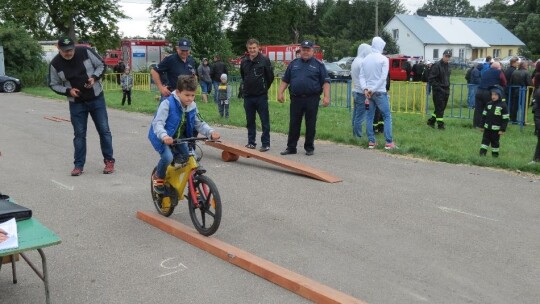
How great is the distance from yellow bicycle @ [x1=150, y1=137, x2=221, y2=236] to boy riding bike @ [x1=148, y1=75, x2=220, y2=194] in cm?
8

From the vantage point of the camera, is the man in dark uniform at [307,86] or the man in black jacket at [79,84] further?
the man in dark uniform at [307,86]

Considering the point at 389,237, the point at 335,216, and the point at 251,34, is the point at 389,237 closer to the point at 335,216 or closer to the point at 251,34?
the point at 335,216

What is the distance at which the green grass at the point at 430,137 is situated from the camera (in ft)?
32.7

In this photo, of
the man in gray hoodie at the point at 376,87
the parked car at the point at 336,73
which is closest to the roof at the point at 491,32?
the parked car at the point at 336,73

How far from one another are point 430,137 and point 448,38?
70139 millimetres

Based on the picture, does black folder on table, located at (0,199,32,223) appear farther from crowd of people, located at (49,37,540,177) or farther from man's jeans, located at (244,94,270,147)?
man's jeans, located at (244,94,270,147)

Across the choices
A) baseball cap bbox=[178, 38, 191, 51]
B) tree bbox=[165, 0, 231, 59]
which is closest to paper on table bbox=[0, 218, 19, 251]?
baseball cap bbox=[178, 38, 191, 51]

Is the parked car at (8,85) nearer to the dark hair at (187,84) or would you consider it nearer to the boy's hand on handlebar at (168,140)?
the dark hair at (187,84)

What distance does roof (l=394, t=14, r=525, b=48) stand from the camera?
78.2 meters

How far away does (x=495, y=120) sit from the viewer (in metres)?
10.2

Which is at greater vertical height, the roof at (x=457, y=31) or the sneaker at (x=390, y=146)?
the roof at (x=457, y=31)

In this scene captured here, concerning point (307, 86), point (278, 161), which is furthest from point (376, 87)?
point (278, 161)

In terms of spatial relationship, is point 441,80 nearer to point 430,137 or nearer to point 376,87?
point 430,137

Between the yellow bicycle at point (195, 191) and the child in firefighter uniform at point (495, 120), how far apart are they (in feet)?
19.7
